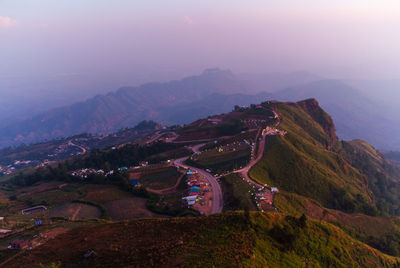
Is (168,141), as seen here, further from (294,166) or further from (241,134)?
(294,166)

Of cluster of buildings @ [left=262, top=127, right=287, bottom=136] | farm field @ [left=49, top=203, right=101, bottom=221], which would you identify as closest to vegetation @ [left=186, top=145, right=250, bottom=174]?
cluster of buildings @ [left=262, top=127, right=287, bottom=136]

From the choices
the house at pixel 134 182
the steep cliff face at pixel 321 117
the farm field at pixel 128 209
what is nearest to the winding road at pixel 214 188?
the farm field at pixel 128 209

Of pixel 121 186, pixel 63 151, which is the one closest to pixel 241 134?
pixel 121 186

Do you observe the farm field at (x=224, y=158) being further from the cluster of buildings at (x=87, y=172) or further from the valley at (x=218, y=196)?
the cluster of buildings at (x=87, y=172)

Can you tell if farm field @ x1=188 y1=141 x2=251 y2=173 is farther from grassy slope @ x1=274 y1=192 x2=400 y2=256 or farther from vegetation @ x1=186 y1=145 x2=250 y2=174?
grassy slope @ x1=274 y1=192 x2=400 y2=256

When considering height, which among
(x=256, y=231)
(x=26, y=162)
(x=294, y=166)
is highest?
(x=256, y=231)

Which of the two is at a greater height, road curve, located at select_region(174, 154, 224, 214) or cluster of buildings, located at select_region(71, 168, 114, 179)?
road curve, located at select_region(174, 154, 224, 214)

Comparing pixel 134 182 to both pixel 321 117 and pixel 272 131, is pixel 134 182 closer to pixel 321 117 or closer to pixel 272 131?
pixel 272 131

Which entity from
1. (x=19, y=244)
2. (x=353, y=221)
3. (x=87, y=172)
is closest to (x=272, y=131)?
(x=353, y=221)
